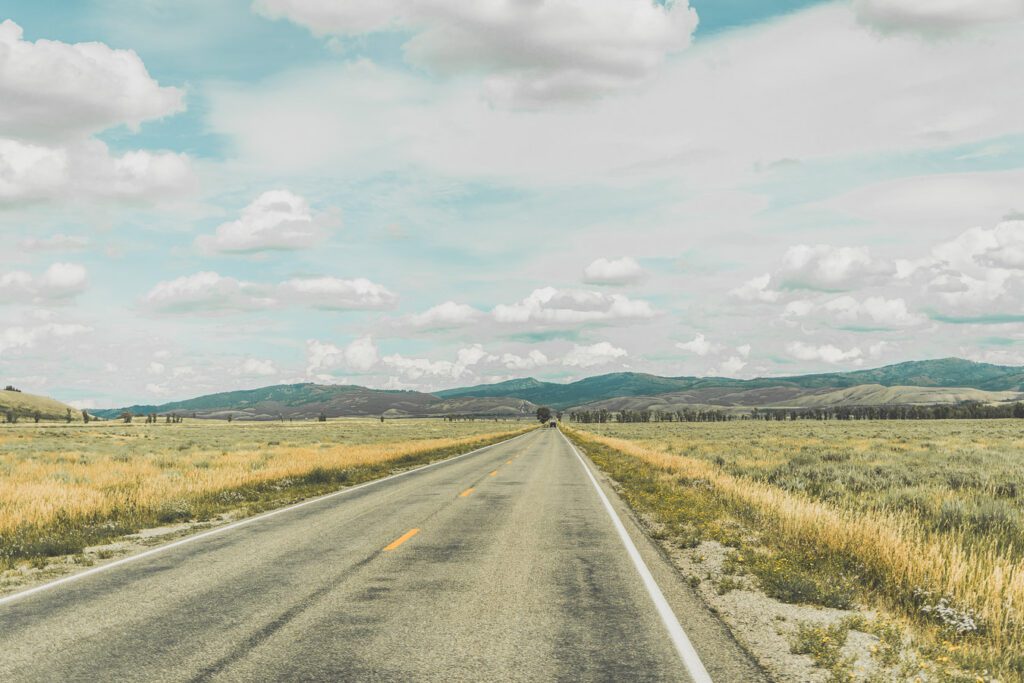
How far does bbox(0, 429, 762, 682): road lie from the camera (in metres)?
5.14

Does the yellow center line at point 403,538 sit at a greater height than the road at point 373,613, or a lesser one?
lesser

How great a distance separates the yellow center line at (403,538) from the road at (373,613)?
0.03 m

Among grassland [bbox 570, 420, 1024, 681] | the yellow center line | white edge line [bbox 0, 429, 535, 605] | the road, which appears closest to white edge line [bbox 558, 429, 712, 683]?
the road

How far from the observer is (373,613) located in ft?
21.6

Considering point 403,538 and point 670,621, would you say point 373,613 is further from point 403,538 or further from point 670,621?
point 403,538

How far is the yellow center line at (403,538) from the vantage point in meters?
10.1

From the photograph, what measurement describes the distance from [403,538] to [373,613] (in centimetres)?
432

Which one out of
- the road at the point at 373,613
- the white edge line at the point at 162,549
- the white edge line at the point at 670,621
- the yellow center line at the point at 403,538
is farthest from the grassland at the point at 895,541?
the white edge line at the point at 162,549

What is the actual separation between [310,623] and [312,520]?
286 inches

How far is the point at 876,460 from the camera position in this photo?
84.2ft

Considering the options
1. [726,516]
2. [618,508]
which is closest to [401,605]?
[726,516]

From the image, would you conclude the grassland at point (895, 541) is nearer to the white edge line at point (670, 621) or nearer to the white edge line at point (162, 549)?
the white edge line at point (670, 621)

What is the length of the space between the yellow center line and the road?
0.11ft

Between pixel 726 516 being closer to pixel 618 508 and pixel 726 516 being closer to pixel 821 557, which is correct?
pixel 618 508
